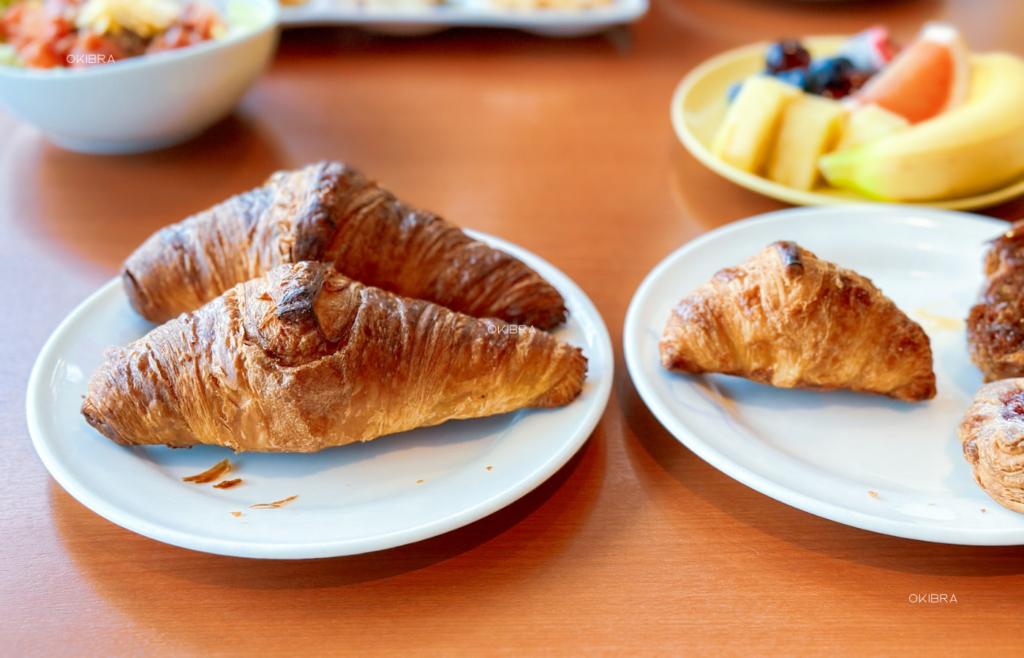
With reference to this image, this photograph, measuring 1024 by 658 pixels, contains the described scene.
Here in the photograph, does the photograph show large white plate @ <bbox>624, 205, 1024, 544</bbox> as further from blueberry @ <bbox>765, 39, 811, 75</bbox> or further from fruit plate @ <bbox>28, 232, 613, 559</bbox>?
blueberry @ <bbox>765, 39, 811, 75</bbox>

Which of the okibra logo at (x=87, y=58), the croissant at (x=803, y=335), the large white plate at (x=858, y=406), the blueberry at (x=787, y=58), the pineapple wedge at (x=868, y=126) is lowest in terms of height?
the large white plate at (x=858, y=406)

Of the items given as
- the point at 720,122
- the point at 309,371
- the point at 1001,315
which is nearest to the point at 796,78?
the point at 720,122

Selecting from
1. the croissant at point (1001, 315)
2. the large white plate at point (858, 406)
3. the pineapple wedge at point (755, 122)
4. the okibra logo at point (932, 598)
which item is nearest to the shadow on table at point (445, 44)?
the pineapple wedge at point (755, 122)

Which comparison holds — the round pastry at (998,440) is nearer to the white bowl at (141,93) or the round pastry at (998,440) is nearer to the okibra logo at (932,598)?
the okibra logo at (932,598)

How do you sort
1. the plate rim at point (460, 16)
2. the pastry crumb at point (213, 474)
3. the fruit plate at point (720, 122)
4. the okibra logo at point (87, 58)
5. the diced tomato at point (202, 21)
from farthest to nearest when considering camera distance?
the plate rim at point (460, 16)
the diced tomato at point (202, 21)
the okibra logo at point (87, 58)
the fruit plate at point (720, 122)
the pastry crumb at point (213, 474)

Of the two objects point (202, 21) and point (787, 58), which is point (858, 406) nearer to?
point (787, 58)

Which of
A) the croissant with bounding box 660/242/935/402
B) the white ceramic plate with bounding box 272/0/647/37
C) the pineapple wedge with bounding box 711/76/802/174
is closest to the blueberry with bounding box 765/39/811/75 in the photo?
the pineapple wedge with bounding box 711/76/802/174

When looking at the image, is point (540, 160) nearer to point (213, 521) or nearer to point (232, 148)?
point (232, 148)

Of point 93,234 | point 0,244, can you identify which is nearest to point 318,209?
point 93,234
